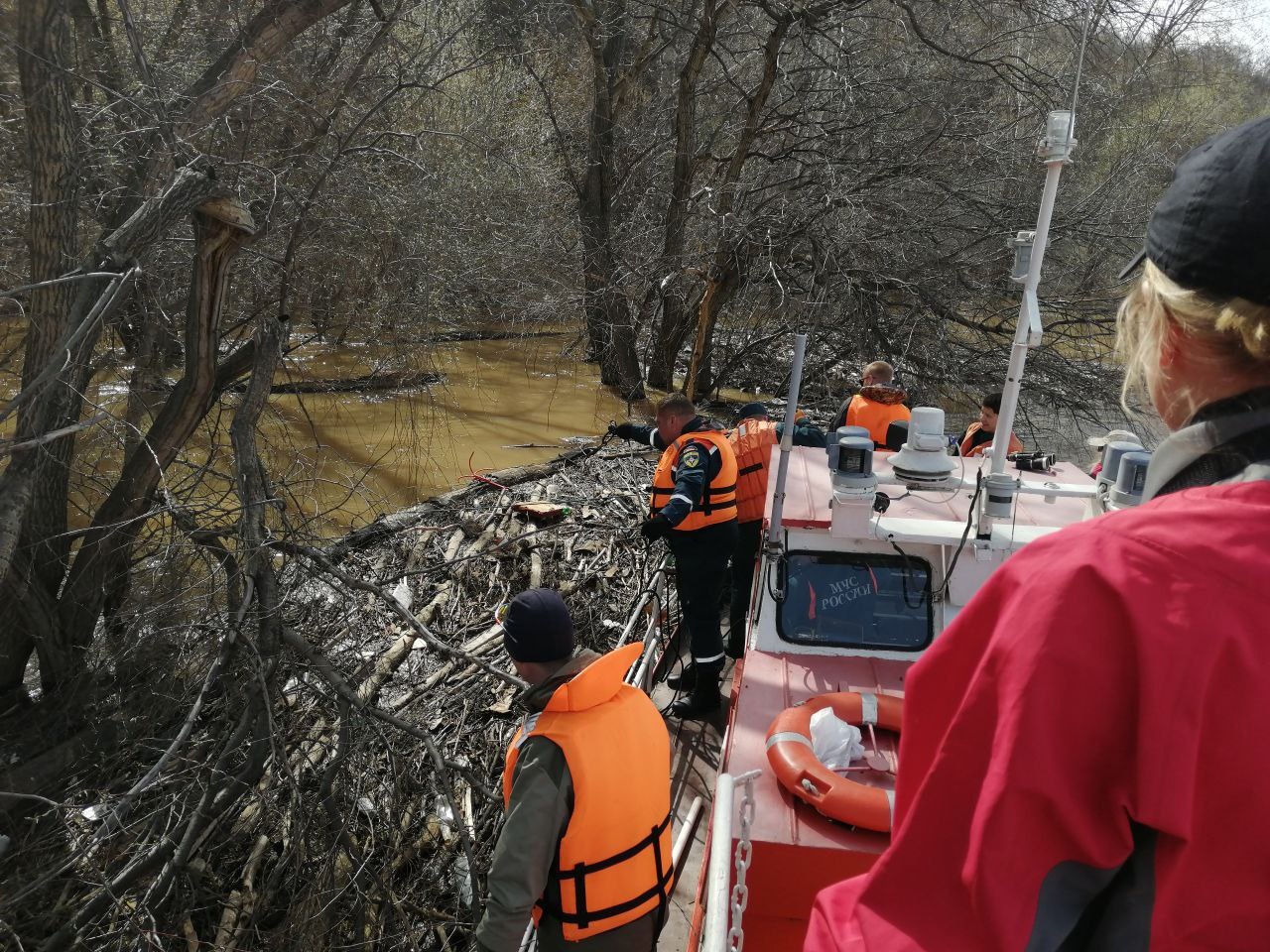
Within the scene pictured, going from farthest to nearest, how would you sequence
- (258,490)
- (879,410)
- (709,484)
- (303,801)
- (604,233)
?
1. (604,233)
2. (879,410)
3. (709,484)
4. (258,490)
5. (303,801)

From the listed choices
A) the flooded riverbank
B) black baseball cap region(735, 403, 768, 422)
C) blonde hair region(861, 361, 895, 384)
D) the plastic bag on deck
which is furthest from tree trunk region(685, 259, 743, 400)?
the plastic bag on deck

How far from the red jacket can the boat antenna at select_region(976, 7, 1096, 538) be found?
361 centimetres

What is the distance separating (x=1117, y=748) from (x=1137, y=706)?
0.06 meters

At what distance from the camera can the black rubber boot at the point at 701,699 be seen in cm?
695

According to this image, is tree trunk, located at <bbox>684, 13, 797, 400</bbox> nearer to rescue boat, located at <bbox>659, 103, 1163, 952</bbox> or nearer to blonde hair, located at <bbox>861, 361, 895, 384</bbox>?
blonde hair, located at <bbox>861, 361, 895, 384</bbox>

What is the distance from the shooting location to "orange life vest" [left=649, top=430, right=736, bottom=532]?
6.76 meters

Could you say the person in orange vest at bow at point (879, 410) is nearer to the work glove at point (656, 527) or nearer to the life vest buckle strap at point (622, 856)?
the work glove at point (656, 527)

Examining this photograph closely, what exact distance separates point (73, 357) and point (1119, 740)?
462 centimetres

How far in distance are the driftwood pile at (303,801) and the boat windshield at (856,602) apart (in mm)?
1898

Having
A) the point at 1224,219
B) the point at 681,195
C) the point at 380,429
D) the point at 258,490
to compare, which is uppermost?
the point at 681,195

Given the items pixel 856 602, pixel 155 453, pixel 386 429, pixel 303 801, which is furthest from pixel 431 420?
pixel 303 801

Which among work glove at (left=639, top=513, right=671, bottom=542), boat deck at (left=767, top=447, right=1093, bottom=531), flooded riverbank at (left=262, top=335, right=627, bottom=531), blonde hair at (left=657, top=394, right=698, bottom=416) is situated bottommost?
flooded riverbank at (left=262, top=335, right=627, bottom=531)

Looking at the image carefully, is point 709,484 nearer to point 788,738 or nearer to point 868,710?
point 868,710

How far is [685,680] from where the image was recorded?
24.3 ft
